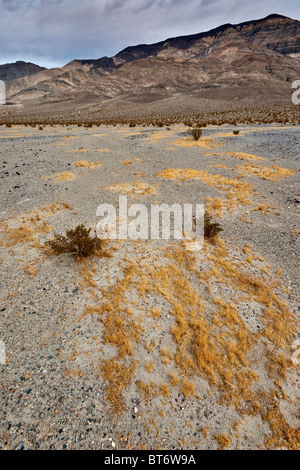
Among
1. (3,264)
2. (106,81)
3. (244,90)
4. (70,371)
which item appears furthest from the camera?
(106,81)

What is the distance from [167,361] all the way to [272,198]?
A: 9.10 meters

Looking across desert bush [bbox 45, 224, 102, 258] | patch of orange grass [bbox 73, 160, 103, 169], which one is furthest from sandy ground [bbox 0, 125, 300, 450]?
patch of orange grass [bbox 73, 160, 103, 169]

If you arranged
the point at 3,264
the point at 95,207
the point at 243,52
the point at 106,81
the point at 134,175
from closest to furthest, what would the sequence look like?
the point at 3,264, the point at 95,207, the point at 134,175, the point at 106,81, the point at 243,52

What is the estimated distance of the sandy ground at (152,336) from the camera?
3301mm

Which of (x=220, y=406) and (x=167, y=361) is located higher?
(x=167, y=361)

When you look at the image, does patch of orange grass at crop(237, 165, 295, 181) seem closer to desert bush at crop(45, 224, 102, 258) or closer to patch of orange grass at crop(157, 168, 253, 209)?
patch of orange grass at crop(157, 168, 253, 209)

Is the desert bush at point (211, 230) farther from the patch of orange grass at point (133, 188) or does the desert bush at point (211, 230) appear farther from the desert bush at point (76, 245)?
the patch of orange grass at point (133, 188)

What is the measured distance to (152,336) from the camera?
4492 millimetres

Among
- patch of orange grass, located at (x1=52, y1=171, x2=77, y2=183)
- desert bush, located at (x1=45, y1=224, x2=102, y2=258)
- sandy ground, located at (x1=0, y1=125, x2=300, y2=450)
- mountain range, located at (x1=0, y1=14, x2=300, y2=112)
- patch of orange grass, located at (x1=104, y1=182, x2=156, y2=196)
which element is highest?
mountain range, located at (x1=0, y1=14, x2=300, y2=112)

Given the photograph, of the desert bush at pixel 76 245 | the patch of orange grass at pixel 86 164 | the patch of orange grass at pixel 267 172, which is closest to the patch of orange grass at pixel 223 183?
the patch of orange grass at pixel 267 172

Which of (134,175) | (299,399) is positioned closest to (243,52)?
(134,175)

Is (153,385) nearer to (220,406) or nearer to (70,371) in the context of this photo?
(220,406)

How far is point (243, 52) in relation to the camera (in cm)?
16825

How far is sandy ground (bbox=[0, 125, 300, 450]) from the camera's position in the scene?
130 inches
